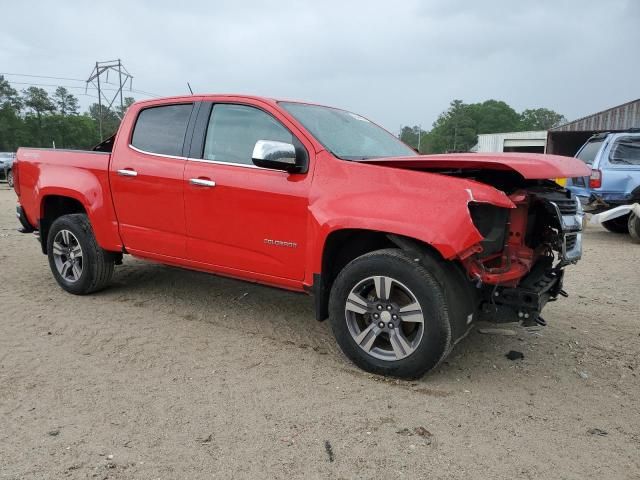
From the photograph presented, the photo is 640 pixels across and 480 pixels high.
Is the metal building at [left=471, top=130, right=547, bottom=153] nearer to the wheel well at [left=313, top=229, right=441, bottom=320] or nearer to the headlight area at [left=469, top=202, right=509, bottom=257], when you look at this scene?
the wheel well at [left=313, top=229, right=441, bottom=320]

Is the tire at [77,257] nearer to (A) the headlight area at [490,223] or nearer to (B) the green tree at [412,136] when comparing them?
(A) the headlight area at [490,223]

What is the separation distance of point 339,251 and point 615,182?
24.2 feet

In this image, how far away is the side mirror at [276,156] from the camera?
11.6 ft

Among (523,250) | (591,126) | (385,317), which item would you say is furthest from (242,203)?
(591,126)

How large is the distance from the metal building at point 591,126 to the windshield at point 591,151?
6.98 feet

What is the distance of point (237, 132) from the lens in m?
4.14

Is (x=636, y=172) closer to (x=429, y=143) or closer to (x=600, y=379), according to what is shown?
(x=600, y=379)

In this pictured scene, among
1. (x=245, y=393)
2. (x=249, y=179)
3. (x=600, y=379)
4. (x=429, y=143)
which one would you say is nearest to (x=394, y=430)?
(x=245, y=393)

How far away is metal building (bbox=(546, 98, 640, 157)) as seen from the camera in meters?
15.5

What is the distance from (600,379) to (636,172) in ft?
22.4

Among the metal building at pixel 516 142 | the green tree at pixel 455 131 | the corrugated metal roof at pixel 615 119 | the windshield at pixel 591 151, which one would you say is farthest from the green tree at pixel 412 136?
the windshield at pixel 591 151

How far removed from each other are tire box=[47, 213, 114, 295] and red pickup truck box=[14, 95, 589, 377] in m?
0.39

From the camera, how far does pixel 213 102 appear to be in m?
4.30

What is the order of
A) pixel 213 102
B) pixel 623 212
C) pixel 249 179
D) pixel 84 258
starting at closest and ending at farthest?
pixel 249 179, pixel 213 102, pixel 84 258, pixel 623 212
